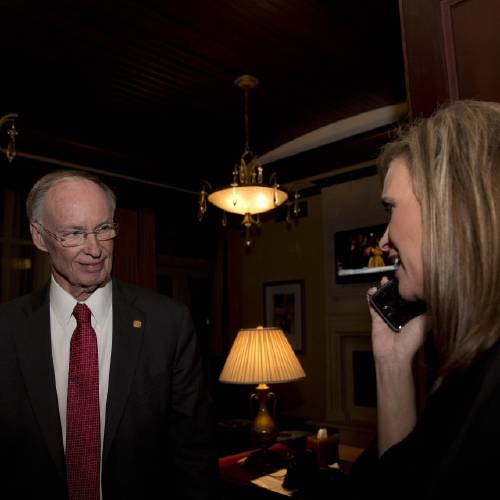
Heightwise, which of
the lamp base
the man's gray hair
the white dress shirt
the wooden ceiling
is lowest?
the lamp base

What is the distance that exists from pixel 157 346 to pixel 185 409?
25 cm

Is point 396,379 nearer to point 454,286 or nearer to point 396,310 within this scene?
point 396,310

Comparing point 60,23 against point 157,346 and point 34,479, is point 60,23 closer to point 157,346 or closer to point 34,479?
point 157,346

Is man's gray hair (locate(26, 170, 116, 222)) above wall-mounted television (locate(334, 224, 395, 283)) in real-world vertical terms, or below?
below

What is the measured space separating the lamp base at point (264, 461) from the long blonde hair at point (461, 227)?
2.31 metres

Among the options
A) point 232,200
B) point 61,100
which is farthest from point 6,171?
point 232,200

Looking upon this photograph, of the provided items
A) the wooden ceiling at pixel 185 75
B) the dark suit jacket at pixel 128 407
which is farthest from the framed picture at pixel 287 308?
the dark suit jacket at pixel 128 407

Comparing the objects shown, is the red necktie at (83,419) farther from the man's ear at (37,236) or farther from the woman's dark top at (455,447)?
the woman's dark top at (455,447)

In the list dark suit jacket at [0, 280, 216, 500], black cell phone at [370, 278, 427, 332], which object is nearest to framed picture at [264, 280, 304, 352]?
dark suit jacket at [0, 280, 216, 500]

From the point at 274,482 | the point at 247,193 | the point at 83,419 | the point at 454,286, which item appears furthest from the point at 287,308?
the point at 454,286

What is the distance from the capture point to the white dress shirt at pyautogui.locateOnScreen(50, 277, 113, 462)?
169 centimetres

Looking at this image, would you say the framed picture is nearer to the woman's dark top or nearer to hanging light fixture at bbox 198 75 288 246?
hanging light fixture at bbox 198 75 288 246

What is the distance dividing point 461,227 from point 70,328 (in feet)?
4.54

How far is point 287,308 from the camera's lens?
6.84m
